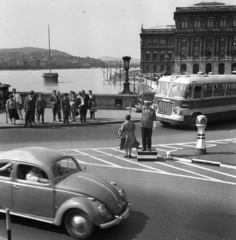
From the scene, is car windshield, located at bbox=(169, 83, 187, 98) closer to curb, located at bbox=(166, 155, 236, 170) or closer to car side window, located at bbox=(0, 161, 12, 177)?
curb, located at bbox=(166, 155, 236, 170)

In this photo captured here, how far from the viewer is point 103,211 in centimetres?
622

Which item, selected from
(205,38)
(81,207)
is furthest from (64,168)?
(205,38)

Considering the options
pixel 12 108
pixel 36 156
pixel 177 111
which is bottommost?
pixel 177 111

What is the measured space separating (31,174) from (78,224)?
1283 mm

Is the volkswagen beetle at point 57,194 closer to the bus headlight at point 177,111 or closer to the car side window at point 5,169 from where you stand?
the car side window at point 5,169

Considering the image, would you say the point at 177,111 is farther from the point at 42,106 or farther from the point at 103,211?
the point at 103,211

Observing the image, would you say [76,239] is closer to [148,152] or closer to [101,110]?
[148,152]

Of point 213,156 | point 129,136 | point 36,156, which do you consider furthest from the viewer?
point 213,156

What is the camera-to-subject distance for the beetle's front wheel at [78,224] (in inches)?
244

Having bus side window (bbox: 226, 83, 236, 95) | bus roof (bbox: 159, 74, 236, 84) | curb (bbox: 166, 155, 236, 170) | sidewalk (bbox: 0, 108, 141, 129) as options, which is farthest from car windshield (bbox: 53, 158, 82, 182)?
bus side window (bbox: 226, 83, 236, 95)

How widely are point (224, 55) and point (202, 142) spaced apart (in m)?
111

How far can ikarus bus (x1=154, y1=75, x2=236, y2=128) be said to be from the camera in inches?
694

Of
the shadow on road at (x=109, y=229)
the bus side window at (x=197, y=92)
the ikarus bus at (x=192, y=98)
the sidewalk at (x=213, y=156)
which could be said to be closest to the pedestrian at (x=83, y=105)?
the ikarus bus at (x=192, y=98)

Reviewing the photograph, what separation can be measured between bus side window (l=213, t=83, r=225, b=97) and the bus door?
3.77 ft
